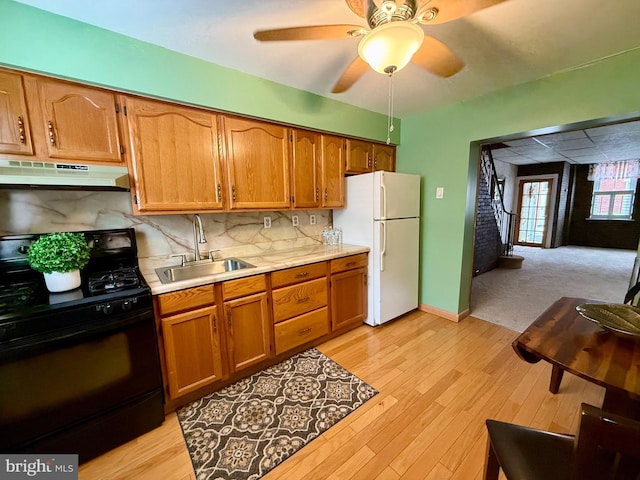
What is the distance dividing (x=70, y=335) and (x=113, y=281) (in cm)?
36

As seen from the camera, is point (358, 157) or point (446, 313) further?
point (446, 313)

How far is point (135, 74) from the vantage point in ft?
5.29

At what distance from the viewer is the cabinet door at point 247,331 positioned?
1.92 metres

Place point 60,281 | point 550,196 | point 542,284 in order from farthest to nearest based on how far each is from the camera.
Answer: point 550,196 → point 542,284 → point 60,281

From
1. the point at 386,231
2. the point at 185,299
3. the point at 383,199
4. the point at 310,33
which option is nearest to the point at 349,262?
the point at 386,231

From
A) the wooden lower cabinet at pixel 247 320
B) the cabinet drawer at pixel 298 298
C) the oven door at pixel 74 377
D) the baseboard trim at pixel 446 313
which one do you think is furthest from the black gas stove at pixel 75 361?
the baseboard trim at pixel 446 313

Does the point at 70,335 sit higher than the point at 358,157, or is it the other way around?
the point at 358,157

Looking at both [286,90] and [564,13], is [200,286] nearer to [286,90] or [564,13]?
[286,90]

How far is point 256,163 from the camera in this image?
7.24ft

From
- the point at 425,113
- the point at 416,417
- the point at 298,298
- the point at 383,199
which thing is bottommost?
the point at 416,417

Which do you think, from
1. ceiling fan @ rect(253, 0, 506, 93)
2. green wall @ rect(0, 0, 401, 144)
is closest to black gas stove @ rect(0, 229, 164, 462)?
green wall @ rect(0, 0, 401, 144)

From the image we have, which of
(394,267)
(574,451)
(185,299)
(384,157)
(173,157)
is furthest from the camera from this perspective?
(384,157)

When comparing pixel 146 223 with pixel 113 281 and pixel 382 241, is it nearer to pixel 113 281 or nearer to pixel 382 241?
pixel 113 281

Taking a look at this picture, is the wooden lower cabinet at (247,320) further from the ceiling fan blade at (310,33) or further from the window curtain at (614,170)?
the window curtain at (614,170)
